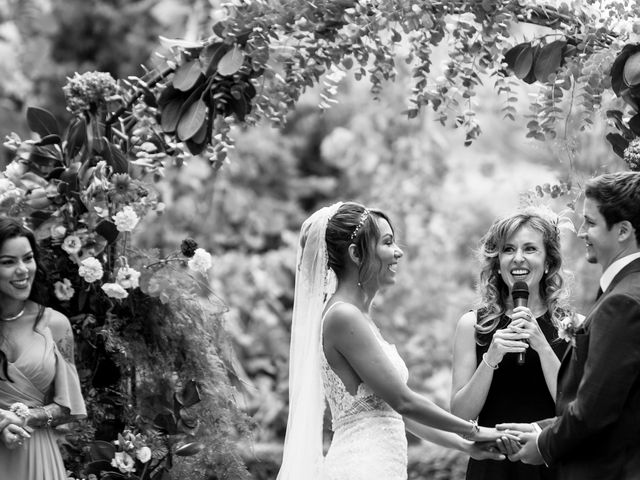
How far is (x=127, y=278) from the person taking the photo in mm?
5305

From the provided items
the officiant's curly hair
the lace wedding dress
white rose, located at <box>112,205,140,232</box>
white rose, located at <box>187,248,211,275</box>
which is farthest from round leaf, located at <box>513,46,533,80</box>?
white rose, located at <box>112,205,140,232</box>

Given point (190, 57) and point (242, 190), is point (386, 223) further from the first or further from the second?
point (242, 190)

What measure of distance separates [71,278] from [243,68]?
1507 millimetres

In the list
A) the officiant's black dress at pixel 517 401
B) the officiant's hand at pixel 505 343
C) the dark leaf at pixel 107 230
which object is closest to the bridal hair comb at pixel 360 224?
the officiant's hand at pixel 505 343

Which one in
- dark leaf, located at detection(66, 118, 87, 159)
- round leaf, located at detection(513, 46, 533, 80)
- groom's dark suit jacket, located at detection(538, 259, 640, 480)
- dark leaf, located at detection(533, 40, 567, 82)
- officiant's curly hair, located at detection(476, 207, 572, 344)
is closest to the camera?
groom's dark suit jacket, located at detection(538, 259, 640, 480)

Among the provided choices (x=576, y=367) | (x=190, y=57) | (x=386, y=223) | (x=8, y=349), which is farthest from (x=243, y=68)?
(x=576, y=367)

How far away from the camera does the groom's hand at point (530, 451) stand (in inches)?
151

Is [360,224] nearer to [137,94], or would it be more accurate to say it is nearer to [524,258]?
[524,258]

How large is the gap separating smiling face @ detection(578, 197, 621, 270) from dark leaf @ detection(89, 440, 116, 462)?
273 centimetres

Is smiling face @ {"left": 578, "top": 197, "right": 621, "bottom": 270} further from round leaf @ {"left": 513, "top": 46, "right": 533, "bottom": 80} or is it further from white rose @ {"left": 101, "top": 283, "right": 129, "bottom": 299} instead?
white rose @ {"left": 101, "top": 283, "right": 129, "bottom": 299}

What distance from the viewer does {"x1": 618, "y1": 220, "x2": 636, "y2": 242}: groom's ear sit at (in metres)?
3.58

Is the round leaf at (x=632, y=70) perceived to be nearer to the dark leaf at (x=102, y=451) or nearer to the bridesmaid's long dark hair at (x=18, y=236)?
the bridesmaid's long dark hair at (x=18, y=236)

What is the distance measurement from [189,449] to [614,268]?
260cm

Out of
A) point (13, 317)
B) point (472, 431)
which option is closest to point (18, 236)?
A: point (13, 317)
